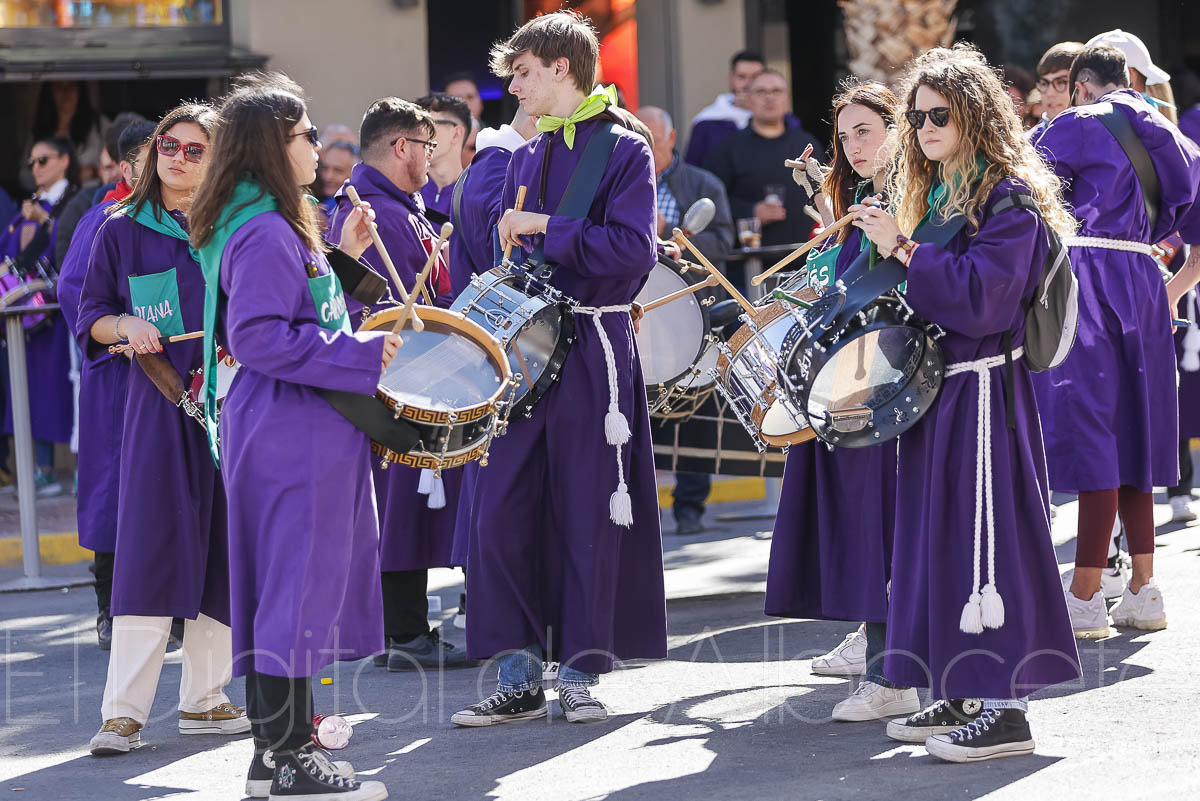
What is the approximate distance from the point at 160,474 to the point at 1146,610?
140 inches

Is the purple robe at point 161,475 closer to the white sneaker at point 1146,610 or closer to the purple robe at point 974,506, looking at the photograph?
the purple robe at point 974,506

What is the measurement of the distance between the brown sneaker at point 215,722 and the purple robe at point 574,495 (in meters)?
0.81

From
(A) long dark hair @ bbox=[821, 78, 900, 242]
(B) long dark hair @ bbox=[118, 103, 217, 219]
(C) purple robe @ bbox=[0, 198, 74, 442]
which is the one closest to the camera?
(B) long dark hair @ bbox=[118, 103, 217, 219]

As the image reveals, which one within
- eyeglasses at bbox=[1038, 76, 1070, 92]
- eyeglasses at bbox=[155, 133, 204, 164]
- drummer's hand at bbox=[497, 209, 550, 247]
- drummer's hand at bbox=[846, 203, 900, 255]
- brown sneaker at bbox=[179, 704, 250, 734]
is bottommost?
brown sneaker at bbox=[179, 704, 250, 734]

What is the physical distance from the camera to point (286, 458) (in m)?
4.55

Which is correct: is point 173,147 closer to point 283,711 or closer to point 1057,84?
point 283,711

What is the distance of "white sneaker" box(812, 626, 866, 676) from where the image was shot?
19.9 ft

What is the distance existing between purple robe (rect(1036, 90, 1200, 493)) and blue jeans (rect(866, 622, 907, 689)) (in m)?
1.10

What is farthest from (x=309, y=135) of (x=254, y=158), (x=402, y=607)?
(x=402, y=607)

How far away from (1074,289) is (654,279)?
1.98m

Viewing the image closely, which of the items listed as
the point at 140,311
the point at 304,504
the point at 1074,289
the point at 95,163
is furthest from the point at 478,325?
the point at 95,163

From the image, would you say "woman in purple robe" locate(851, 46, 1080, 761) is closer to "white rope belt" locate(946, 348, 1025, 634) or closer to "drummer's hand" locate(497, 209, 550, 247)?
"white rope belt" locate(946, 348, 1025, 634)

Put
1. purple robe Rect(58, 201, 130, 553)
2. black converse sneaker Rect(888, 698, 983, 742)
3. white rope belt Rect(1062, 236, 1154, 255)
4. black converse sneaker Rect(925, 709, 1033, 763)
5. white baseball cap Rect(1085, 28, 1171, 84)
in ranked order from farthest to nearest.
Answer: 1. white baseball cap Rect(1085, 28, 1171, 84)
2. white rope belt Rect(1062, 236, 1154, 255)
3. purple robe Rect(58, 201, 130, 553)
4. black converse sneaker Rect(888, 698, 983, 742)
5. black converse sneaker Rect(925, 709, 1033, 763)

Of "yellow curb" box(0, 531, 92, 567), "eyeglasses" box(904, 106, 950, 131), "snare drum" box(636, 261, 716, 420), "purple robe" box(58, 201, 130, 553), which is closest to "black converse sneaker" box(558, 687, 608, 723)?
"snare drum" box(636, 261, 716, 420)
